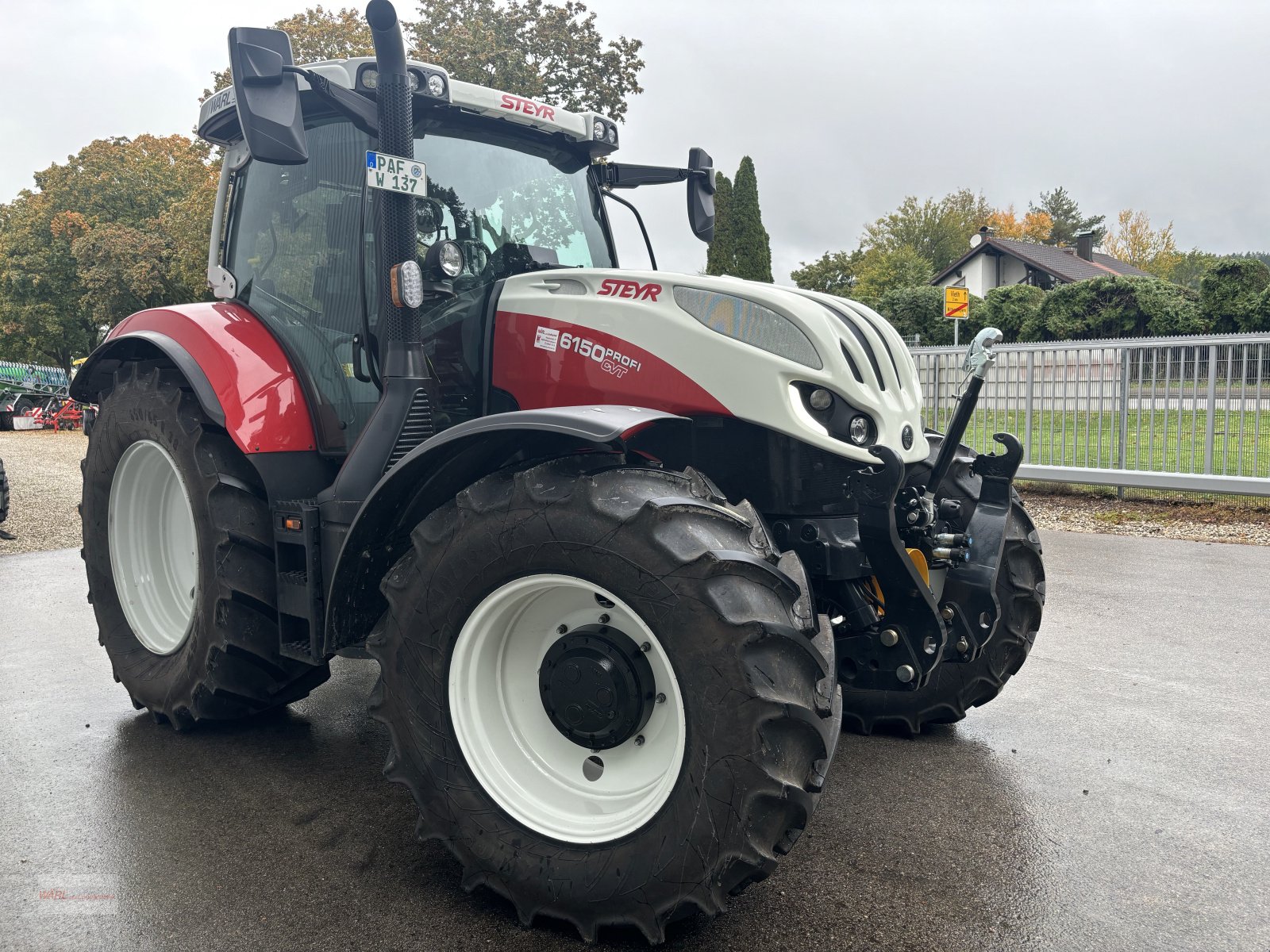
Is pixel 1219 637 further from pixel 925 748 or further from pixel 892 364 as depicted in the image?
pixel 892 364

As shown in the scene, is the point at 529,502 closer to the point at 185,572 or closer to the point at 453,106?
the point at 453,106

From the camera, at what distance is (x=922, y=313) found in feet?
111

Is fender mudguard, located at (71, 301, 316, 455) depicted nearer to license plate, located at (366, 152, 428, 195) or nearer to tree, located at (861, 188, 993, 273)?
license plate, located at (366, 152, 428, 195)

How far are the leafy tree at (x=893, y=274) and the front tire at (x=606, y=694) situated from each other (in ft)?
170

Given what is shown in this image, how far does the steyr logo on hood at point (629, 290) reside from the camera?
3.10 m

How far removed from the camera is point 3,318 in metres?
43.3

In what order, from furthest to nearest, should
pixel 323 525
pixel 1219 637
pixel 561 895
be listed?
1. pixel 1219 637
2. pixel 323 525
3. pixel 561 895

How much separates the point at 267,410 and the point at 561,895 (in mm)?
2101

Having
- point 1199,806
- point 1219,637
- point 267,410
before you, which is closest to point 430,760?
point 267,410

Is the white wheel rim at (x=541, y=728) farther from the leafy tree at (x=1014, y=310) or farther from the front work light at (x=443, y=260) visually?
the leafy tree at (x=1014, y=310)

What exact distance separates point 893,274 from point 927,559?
55.9 metres

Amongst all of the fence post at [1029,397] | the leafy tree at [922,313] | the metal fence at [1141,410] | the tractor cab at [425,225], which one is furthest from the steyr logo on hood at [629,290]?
the leafy tree at [922,313]

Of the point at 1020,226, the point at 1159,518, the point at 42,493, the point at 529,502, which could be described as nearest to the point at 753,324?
the point at 529,502

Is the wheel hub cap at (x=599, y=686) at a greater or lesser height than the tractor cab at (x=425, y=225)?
lesser
